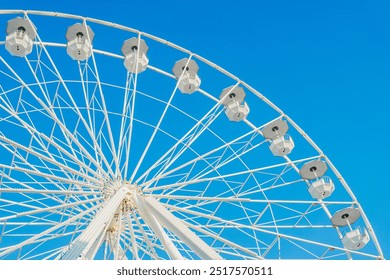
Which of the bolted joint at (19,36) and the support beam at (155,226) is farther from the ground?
the bolted joint at (19,36)

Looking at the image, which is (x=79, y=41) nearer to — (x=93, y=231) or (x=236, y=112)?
(x=236, y=112)

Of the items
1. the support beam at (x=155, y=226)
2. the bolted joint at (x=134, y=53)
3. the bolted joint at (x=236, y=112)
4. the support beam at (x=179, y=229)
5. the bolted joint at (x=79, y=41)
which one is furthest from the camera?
the bolted joint at (x=236, y=112)

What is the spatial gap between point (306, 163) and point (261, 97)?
266cm

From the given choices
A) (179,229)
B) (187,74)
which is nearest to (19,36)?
(187,74)

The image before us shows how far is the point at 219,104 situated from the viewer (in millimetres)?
18625

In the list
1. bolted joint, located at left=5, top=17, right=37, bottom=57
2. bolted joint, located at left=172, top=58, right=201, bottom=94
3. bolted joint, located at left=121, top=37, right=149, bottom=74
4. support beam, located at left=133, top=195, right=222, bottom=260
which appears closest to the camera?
support beam, located at left=133, top=195, right=222, bottom=260

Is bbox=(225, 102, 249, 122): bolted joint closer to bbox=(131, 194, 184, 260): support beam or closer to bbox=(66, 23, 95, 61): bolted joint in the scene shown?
bbox=(66, 23, 95, 61): bolted joint

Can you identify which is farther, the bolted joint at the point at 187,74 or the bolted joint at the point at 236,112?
the bolted joint at the point at 236,112

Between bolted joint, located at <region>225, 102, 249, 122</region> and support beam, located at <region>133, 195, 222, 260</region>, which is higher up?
bolted joint, located at <region>225, 102, 249, 122</region>

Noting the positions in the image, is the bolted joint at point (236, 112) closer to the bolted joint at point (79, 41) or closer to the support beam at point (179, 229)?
the bolted joint at point (79, 41)

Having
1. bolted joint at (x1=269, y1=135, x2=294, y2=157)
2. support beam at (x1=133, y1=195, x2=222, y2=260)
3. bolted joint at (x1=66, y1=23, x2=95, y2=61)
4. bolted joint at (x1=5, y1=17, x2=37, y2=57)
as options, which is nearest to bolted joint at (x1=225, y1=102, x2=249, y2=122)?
bolted joint at (x1=269, y1=135, x2=294, y2=157)

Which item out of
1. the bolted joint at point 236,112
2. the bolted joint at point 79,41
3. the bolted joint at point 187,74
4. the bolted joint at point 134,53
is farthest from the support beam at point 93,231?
the bolted joint at point 236,112

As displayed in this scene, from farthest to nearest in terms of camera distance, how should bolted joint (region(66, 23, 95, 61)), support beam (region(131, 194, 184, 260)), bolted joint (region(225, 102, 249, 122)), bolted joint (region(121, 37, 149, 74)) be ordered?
1. bolted joint (region(225, 102, 249, 122))
2. bolted joint (region(121, 37, 149, 74))
3. bolted joint (region(66, 23, 95, 61))
4. support beam (region(131, 194, 184, 260))
